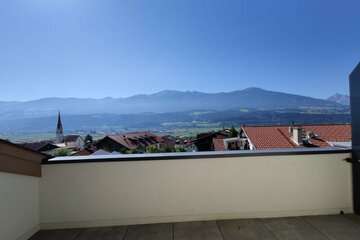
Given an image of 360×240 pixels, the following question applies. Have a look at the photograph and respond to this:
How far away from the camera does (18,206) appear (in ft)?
7.62

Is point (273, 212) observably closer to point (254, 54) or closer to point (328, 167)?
point (328, 167)

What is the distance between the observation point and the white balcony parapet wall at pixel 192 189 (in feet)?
8.75

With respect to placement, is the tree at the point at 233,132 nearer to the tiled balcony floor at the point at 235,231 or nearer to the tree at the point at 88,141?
the tree at the point at 88,141

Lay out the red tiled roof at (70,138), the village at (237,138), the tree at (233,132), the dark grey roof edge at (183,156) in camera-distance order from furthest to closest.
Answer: the tree at (233,132)
the red tiled roof at (70,138)
the village at (237,138)
the dark grey roof edge at (183,156)

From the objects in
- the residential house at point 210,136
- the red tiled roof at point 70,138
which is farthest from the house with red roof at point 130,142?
the residential house at point 210,136

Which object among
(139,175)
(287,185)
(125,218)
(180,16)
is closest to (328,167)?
(287,185)

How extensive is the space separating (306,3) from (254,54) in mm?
13296

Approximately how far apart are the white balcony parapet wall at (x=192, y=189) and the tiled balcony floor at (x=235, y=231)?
10cm

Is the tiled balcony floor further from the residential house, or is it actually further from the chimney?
the chimney

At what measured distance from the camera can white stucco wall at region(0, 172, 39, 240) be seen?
7.02 ft

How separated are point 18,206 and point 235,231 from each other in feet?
6.19

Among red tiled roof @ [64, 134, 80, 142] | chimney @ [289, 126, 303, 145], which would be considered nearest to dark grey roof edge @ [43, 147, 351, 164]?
red tiled roof @ [64, 134, 80, 142]

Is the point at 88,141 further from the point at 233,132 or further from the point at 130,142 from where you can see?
the point at 233,132

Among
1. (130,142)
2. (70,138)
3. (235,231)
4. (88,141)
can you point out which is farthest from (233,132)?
(235,231)
